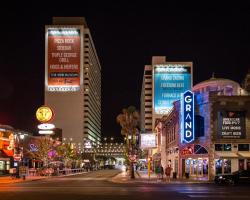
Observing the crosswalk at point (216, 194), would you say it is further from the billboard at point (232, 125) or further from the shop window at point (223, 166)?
the billboard at point (232, 125)

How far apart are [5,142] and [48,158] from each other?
25.3 ft

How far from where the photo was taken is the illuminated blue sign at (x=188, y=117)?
51406 millimetres

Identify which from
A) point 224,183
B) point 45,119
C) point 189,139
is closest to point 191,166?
point 189,139

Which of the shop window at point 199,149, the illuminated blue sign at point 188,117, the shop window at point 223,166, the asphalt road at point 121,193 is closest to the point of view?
the asphalt road at point 121,193

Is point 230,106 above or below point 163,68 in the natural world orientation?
below

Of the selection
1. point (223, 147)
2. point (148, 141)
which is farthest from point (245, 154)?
point (148, 141)

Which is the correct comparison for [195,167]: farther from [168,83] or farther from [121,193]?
[168,83]

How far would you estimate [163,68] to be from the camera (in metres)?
194

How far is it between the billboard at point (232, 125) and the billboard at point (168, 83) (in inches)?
5415

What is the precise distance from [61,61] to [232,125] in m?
152

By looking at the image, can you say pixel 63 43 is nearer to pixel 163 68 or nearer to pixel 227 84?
pixel 163 68

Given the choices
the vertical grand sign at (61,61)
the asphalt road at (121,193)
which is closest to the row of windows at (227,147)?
the asphalt road at (121,193)

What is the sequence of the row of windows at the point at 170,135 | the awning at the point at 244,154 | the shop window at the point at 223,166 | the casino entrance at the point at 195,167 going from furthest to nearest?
1. the row of windows at the point at 170,135
2. the casino entrance at the point at 195,167
3. the shop window at the point at 223,166
4. the awning at the point at 244,154

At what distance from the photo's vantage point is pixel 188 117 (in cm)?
5147
